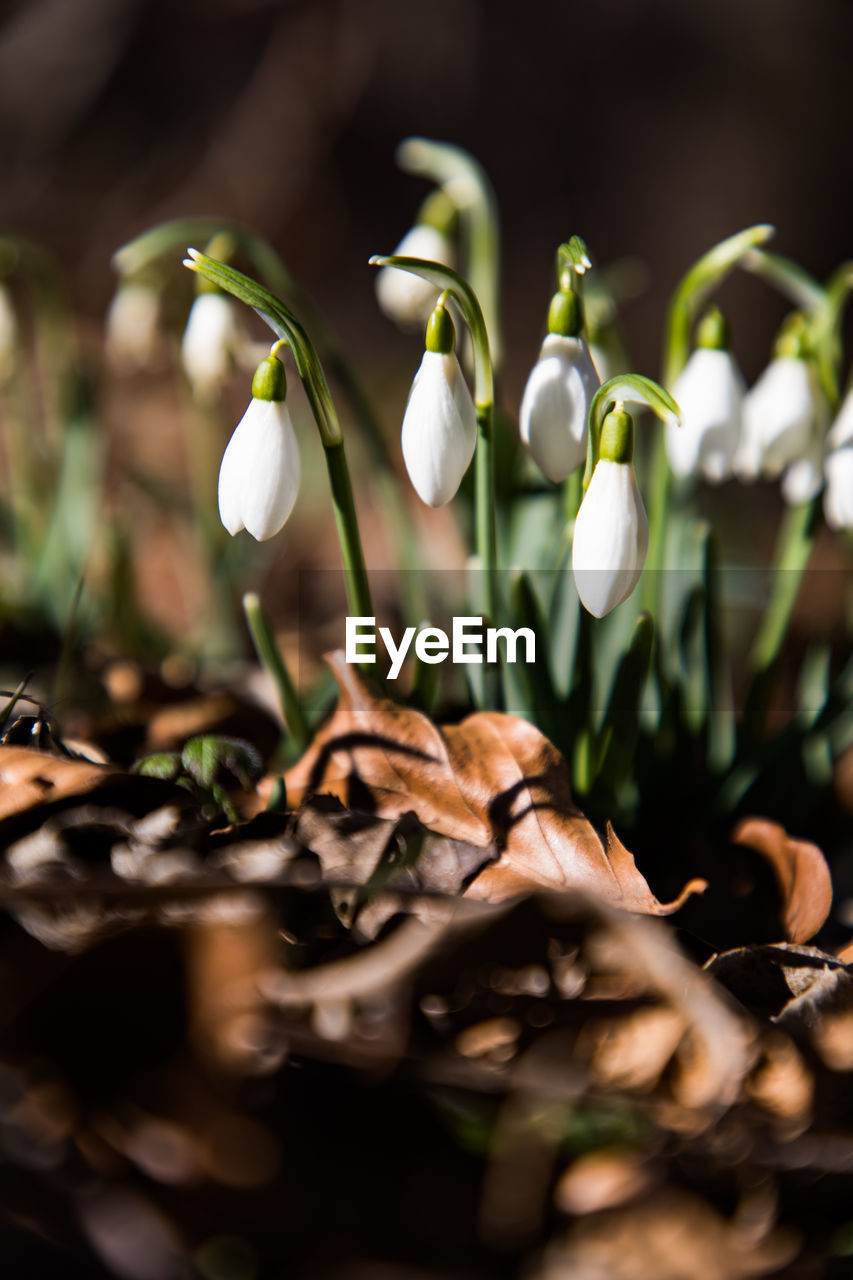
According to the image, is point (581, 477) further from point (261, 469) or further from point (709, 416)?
point (261, 469)

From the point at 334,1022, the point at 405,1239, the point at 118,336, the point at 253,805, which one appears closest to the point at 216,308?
the point at 118,336

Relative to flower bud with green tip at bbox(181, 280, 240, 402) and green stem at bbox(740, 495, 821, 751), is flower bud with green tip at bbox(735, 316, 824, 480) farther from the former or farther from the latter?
flower bud with green tip at bbox(181, 280, 240, 402)

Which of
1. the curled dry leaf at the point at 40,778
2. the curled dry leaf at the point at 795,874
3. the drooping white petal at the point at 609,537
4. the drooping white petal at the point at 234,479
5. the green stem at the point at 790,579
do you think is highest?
the drooping white petal at the point at 234,479

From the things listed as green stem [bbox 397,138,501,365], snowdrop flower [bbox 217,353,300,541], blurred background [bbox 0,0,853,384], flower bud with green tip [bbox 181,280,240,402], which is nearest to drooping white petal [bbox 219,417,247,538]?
snowdrop flower [bbox 217,353,300,541]

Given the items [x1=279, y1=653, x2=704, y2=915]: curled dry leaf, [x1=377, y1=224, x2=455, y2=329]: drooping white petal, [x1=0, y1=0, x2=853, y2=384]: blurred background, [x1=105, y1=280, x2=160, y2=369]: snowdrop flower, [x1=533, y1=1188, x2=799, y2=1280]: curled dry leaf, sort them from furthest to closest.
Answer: [x1=0, y1=0, x2=853, y2=384]: blurred background, [x1=105, y1=280, x2=160, y2=369]: snowdrop flower, [x1=377, y1=224, x2=455, y2=329]: drooping white petal, [x1=279, y1=653, x2=704, y2=915]: curled dry leaf, [x1=533, y1=1188, x2=799, y2=1280]: curled dry leaf

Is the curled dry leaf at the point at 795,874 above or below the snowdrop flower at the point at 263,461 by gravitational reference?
below

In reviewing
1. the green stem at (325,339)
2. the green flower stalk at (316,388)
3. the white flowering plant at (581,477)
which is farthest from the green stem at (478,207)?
the green flower stalk at (316,388)

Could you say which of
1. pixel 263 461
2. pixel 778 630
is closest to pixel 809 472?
pixel 778 630

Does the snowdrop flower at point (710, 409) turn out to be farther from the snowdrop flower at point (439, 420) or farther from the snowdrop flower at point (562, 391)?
the snowdrop flower at point (439, 420)
